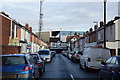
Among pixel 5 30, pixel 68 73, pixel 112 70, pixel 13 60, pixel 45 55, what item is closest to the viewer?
pixel 13 60

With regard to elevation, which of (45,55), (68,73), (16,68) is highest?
(16,68)

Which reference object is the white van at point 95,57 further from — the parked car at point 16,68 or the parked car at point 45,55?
the parked car at point 45,55

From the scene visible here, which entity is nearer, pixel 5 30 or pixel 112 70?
pixel 112 70

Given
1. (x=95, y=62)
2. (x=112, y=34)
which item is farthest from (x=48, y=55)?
(x=95, y=62)

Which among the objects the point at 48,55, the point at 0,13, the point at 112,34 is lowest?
the point at 48,55

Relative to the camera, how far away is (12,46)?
98.1 ft

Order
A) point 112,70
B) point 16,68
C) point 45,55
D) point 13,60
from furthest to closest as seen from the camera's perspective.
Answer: point 45,55 < point 112,70 < point 13,60 < point 16,68

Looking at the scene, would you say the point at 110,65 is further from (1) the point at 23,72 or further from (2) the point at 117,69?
(1) the point at 23,72

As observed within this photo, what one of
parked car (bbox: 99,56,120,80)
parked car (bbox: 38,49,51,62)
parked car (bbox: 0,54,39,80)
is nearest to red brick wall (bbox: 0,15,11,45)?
parked car (bbox: 38,49,51,62)

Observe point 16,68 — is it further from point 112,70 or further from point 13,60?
point 112,70

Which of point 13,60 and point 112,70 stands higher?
point 13,60

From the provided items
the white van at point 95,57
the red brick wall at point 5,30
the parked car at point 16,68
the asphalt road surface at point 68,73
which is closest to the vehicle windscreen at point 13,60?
the parked car at point 16,68

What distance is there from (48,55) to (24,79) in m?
21.1

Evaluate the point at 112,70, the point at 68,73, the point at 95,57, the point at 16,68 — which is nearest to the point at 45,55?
the point at 95,57
